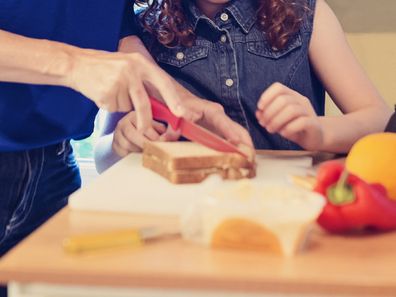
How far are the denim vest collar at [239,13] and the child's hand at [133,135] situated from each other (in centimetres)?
25

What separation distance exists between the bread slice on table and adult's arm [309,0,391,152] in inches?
11.4

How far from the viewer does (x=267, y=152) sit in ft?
3.27

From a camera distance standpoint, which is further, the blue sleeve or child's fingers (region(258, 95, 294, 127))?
the blue sleeve

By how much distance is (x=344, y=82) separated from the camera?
1158 millimetres

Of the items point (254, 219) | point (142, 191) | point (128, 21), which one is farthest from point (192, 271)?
point (128, 21)

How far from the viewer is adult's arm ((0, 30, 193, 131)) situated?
0.75 m

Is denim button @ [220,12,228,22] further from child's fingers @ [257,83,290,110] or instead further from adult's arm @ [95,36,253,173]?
child's fingers @ [257,83,290,110]

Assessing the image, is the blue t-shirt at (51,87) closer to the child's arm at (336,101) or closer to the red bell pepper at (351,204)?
the child's arm at (336,101)

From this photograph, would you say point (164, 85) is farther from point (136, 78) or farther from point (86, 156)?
point (86, 156)

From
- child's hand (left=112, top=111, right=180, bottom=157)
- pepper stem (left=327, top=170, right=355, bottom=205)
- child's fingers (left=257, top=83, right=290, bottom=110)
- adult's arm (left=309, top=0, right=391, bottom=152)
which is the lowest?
child's hand (left=112, top=111, right=180, bottom=157)

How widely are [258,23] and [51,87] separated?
0.39m

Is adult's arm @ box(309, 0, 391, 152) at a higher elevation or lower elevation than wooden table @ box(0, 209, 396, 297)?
lower

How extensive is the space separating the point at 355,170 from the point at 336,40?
0.53 metres

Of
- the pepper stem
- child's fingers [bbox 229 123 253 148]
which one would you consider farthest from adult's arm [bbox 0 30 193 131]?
the pepper stem
